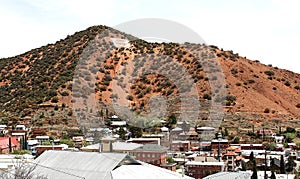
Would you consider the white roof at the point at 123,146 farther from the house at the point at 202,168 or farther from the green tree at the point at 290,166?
the green tree at the point at 290,166

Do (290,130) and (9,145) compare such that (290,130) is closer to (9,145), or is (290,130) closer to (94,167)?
(9,145)

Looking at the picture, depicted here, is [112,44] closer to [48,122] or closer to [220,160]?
[48,122]

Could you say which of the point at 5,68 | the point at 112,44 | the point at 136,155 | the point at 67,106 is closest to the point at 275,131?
the point at 136,155

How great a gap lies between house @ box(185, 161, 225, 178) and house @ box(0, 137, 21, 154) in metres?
13.9

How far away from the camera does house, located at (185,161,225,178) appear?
98.5ft

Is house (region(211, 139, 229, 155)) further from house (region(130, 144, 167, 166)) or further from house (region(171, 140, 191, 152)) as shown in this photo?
house (region(130, 144, 167, 166))

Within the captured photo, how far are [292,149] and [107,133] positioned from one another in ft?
48.4

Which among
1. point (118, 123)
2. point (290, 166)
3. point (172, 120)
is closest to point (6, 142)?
point (118, 123)

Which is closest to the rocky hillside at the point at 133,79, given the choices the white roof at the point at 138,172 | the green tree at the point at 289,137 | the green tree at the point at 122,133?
the green tree at the point at 122,133

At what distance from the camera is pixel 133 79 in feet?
203

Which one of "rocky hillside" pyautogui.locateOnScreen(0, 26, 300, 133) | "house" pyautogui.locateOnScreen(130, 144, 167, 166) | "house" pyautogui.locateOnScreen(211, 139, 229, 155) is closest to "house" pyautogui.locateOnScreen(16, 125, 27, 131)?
"rocky hillside" pyautogui.locateOnScreen(0, 26, 300, 133)

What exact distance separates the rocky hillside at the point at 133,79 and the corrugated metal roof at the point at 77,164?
28.5 metres

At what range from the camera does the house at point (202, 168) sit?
1182 inches

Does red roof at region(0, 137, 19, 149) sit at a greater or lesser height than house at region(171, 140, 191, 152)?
greater
